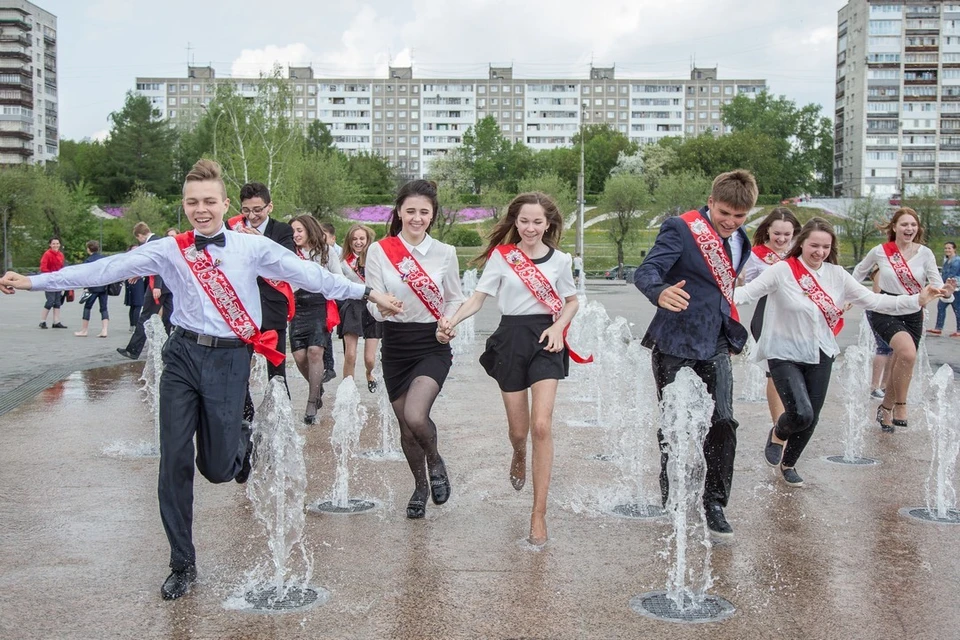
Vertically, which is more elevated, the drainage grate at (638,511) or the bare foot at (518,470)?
the bare foot at (518,470)

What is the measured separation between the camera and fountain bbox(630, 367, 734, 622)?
14.8ft

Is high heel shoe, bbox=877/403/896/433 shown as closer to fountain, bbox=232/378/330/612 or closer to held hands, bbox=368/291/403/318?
fountain, bbox=232/378/330/612

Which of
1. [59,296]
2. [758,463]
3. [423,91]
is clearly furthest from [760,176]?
[758,463]

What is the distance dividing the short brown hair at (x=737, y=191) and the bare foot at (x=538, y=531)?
80.0 inches

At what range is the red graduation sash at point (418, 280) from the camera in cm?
598

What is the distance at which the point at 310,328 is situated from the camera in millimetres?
9289

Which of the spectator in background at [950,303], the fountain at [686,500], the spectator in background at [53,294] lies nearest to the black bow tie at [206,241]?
the fountain at [686,500]

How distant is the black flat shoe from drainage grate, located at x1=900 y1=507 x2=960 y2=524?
303 cm

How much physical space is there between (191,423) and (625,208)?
225ft

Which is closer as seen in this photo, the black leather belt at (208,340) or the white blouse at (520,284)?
the black leather belt at (208,340)

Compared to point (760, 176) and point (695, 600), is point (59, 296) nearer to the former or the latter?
point (695, 600)

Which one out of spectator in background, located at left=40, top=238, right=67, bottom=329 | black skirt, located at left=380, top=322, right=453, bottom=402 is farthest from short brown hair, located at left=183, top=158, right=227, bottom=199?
spectator in background, located at left=40, top=238, right=67, bottom=329

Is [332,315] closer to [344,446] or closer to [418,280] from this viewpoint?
[344,446]

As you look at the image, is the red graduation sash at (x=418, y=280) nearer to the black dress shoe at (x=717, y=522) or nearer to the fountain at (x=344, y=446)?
the fountain at (x=344, y=446)
